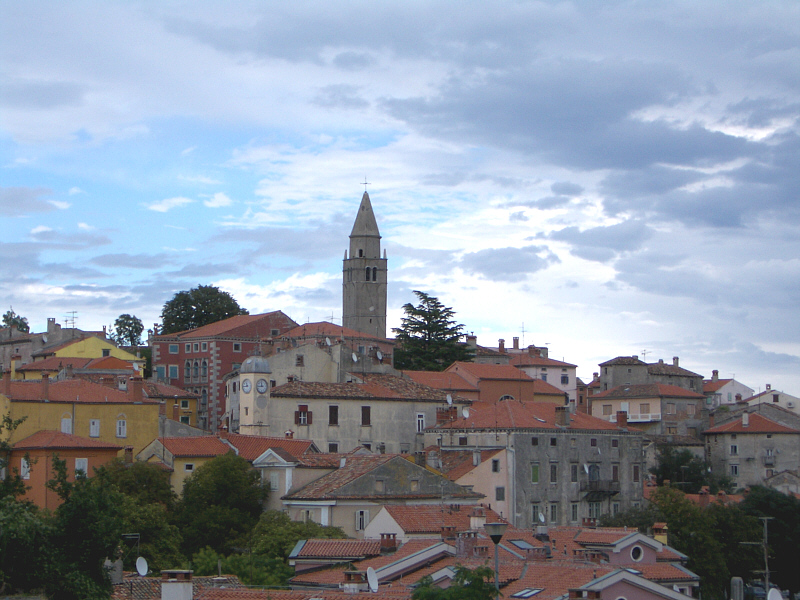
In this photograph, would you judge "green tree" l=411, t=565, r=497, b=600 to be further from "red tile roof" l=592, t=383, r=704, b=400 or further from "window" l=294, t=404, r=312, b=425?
"red tile roof" l=592, t=383, r=704, b=400

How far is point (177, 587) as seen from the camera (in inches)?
1214

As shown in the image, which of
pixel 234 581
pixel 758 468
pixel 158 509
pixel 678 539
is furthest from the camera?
pixel 758 468

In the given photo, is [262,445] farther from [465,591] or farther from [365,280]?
[365,280]

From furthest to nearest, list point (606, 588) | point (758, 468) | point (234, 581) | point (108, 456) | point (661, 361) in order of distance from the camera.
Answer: point (661, 361) → point (758, 468) → point (108, 456) → point (234, 581) → point (606, 588)

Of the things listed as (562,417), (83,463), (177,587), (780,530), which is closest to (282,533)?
(83,463)

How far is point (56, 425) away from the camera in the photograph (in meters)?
60.4

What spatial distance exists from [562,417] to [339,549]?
Result: 27872 millimetres

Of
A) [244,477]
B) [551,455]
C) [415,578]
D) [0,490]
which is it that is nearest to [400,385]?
[551,455]

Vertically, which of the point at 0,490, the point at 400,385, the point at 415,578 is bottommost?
the point at 415,578

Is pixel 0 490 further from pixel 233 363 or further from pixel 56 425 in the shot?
pixel 233 363

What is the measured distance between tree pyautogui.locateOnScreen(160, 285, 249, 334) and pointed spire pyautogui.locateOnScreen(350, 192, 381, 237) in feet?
63.6

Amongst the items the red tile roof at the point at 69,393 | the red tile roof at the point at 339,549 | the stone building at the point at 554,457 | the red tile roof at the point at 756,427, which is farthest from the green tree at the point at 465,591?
the red tile roof at the point at 756,427

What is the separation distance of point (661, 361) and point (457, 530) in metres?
63.6

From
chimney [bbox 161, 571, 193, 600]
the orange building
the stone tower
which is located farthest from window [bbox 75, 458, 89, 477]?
the stone tower
